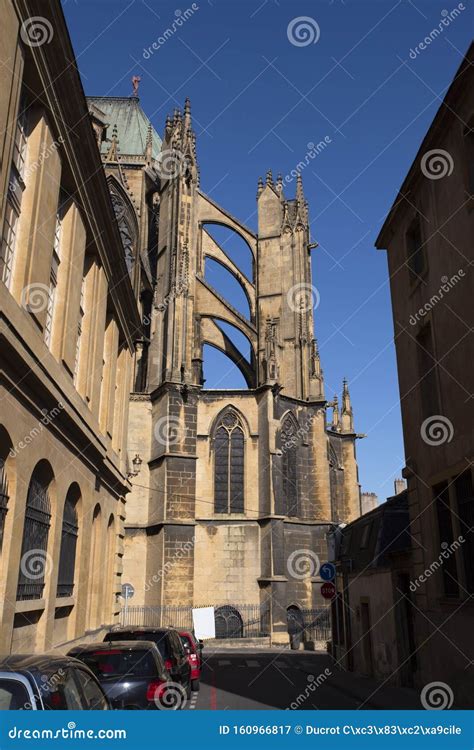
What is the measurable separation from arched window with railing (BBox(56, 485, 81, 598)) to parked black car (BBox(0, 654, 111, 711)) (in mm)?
7232

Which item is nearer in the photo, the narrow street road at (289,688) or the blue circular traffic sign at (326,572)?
the narrow street road at (289,688)

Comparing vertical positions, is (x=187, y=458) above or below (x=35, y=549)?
above

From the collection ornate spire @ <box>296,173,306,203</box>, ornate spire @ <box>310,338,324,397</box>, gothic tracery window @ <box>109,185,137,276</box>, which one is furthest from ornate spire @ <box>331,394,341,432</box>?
gothic tracery window @ <box>109,185,137,276</box>

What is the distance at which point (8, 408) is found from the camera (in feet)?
28.7

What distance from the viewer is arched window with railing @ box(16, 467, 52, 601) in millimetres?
9906

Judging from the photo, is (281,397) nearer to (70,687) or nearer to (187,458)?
(187,458)

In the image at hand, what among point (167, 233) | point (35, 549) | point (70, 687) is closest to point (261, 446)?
point (167, 233)

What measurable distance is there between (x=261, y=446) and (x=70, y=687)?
2758 centimetres

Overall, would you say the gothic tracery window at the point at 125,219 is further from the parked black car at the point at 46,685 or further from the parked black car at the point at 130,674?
the parked black car at the point at 46,685

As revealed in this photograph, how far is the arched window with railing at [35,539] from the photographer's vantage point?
9906 millimetres

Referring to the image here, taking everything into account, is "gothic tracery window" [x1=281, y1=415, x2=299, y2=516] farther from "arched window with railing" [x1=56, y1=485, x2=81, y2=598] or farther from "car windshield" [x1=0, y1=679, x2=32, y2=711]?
"car windshield" [x1=0, y1=679, x2=32, y2=711]

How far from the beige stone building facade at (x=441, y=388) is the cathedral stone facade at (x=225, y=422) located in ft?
57.7

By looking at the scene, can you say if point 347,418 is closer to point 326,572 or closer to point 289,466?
point 289,466

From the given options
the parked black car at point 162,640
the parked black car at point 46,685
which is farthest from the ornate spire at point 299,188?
the parked black car at point 46,685
